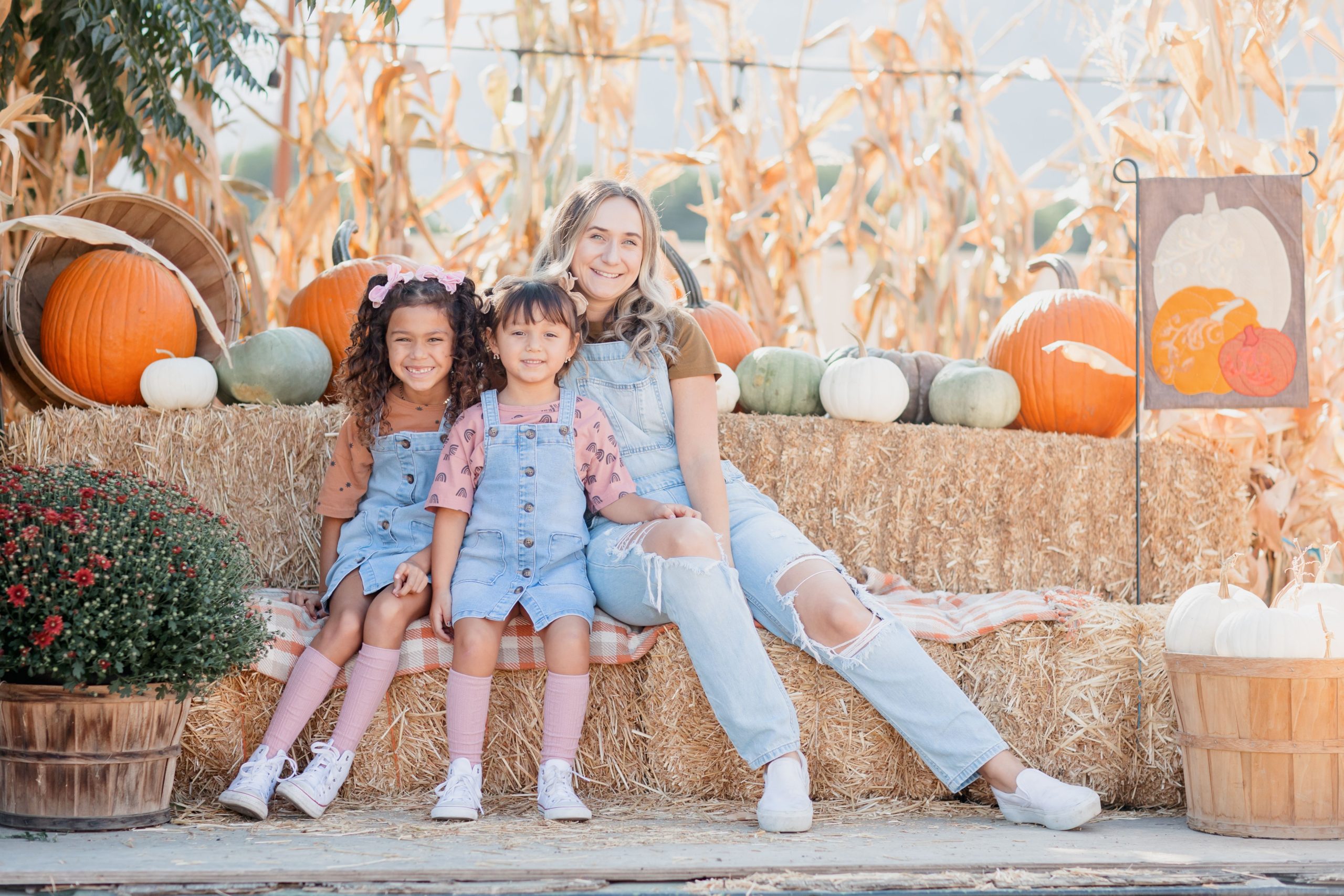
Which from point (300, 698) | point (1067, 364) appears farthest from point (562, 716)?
point (1067, 364)

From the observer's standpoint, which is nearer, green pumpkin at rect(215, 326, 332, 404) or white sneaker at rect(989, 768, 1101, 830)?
white sneaker at rect(989, 768, 1101, 830)

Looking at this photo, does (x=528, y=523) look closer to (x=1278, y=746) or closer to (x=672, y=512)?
(x=672, y=512)

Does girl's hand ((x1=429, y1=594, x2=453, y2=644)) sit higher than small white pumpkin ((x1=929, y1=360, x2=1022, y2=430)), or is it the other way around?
small white pumpkin ((x1=929, y1=360, x2=1022, y2=430))

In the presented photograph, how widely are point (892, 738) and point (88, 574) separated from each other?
1.62 metres

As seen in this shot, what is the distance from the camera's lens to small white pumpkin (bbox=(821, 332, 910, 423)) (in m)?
3.36

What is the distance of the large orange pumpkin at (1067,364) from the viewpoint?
3.60 meters

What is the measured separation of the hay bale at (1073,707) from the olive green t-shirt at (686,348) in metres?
0.86

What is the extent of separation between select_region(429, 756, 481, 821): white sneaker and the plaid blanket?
0.25 metres

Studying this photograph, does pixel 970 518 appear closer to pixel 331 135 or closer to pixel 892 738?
pixel 892 738

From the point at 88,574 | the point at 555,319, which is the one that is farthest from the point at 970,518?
the point at 88,574

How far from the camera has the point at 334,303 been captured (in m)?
3.66

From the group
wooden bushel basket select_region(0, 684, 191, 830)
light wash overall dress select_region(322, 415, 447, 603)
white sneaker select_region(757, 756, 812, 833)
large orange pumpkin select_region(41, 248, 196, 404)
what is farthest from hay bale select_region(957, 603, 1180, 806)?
large orange pumpkin select_region(41, 248, 196, 404)

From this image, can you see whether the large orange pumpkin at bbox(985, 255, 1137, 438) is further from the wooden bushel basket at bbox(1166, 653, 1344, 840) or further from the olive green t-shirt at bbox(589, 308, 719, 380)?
the wooden bushel basket at bbox(1166, 653, 1344, 840)

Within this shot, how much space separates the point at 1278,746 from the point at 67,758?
2.23 metres
